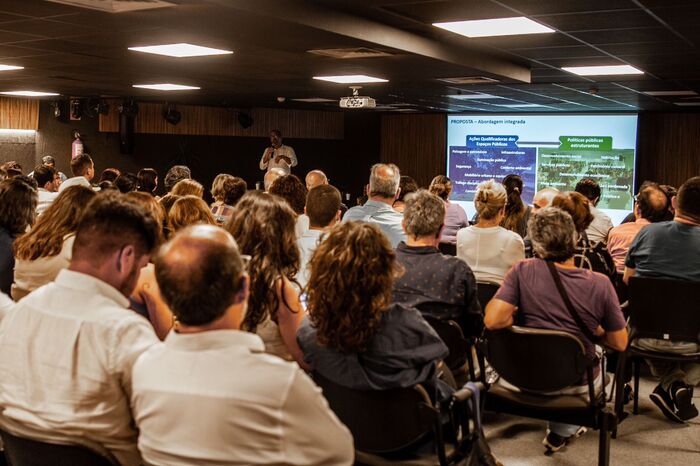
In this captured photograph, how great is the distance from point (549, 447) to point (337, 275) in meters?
2.29

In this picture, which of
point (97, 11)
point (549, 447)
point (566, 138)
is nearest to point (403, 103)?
point (566, 138)

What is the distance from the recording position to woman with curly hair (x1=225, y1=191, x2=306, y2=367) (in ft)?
9.09

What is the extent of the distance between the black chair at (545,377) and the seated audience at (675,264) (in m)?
1.22

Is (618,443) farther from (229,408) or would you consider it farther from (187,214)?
(229,408)

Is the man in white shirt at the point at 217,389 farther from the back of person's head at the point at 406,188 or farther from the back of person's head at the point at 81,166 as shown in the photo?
the back of person's head at the point at 81,166

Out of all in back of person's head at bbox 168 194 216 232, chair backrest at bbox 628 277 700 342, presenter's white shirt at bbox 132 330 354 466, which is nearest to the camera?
presenter's white shirt at bbox 132 330 354 466

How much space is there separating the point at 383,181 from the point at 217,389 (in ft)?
12.4

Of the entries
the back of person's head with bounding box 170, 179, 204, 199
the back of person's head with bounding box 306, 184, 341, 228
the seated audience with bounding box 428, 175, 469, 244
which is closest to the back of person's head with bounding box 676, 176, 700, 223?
the back of person's head with bounding box 306, 184, 341, 228

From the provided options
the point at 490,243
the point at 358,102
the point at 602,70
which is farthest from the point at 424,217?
the point at 358,102

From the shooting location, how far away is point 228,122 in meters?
14.7

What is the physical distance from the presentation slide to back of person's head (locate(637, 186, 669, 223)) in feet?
27.2

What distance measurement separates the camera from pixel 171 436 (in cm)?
163

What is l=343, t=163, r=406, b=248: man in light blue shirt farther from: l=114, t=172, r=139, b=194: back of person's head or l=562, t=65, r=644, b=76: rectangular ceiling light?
l=562, t=65, r=644, b=76: rectangular ceiling light

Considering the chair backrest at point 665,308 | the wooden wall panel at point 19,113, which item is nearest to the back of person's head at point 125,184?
the chair backrest at point 665,308
